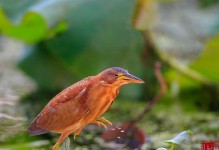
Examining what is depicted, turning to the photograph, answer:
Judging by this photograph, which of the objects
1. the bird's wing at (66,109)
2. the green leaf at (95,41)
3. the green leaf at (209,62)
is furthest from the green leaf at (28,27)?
the bird's wing at (66,109)

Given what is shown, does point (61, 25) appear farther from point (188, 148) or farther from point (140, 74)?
point (188, 148)

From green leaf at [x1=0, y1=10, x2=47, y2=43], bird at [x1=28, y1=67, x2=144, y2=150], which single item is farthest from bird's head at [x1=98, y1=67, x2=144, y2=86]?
green leaf at [x1=0, y1=10, x2=47, y2=43]

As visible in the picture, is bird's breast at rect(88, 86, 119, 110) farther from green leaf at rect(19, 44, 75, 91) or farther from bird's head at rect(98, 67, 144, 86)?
green leaf at rect(19, 44, 75, 91)

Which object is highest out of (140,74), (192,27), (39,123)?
(192,27)

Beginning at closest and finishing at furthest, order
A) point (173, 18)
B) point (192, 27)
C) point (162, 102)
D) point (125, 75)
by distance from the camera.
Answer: point (125, 75)
point (162, 102)
point (192, 27)
point (173, 18)

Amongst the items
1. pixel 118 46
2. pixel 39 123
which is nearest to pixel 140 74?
pixel 118 46

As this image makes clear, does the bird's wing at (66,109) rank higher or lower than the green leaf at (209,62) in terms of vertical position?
lower

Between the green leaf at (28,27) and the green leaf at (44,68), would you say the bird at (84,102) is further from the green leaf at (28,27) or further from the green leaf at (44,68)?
the green leaf at (44,68)
